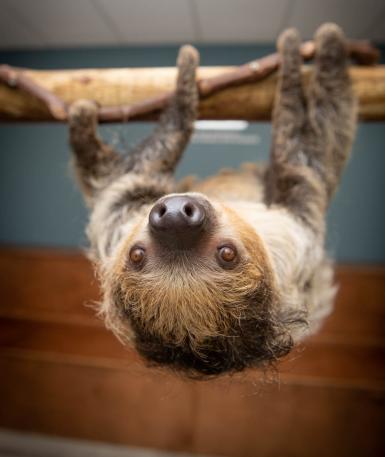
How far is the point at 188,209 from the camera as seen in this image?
121 centimetres

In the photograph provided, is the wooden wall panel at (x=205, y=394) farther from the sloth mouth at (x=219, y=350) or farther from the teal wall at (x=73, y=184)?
the sloth mouth at (x=219, y=350)

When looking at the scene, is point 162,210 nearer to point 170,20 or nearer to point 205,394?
point 170,20

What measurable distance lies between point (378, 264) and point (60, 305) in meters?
3.31

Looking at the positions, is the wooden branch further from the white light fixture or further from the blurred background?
the white light fixture

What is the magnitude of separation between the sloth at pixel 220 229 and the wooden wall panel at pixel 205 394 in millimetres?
1549

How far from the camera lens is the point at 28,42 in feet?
8.18

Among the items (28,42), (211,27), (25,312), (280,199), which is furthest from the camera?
(25,312)

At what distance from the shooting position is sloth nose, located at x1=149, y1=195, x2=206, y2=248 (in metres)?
1.18

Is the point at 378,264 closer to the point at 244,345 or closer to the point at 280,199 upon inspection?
the point at 280,199

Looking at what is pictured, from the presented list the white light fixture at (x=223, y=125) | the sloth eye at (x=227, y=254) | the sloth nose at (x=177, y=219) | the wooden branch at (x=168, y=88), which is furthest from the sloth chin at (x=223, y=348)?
the white light fixture at (x=223, y=125)

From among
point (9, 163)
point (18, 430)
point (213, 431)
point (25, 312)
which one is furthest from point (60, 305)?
point (213, 431)

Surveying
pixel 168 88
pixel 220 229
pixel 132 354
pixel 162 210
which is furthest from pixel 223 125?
pixel 162 210

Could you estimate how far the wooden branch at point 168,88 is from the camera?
203cm

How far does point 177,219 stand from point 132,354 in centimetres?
225
